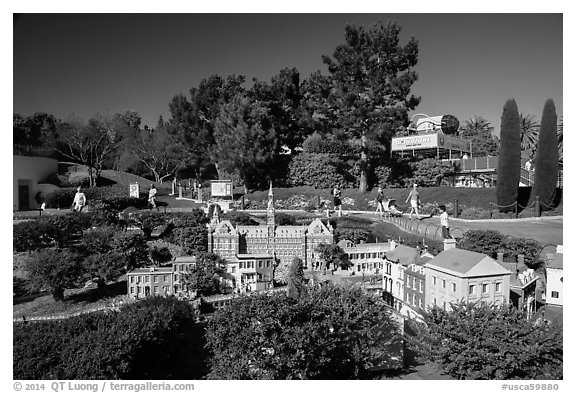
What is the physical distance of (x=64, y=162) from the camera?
26.7 ft

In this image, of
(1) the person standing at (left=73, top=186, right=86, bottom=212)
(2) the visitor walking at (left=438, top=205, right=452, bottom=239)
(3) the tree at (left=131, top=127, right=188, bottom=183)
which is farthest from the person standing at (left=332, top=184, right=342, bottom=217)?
(1) the person standing at (left=73, top=186, right=86, bottom=212)

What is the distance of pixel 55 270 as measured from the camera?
657 cm

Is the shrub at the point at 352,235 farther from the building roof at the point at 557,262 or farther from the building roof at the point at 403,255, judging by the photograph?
the building roof at the point at 557,262

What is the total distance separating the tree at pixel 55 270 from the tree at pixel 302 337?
9.68 ft

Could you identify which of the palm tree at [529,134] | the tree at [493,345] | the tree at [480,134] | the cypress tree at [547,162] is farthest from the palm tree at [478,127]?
the tree at [493,345]

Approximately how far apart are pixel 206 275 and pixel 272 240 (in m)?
1.36

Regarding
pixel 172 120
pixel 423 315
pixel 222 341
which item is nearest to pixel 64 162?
pixel 172 120

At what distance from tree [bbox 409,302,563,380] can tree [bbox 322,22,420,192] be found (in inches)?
173

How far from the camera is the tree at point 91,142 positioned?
329 inches

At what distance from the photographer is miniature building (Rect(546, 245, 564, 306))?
6.20m

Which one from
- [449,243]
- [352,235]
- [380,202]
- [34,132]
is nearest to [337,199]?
[380,202]

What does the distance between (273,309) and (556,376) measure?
12.6ft

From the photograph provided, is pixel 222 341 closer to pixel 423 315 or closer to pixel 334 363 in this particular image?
pixel 334 363

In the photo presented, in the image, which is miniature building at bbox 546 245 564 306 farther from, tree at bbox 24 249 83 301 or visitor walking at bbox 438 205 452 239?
tree at bbox 24 249 83 301
